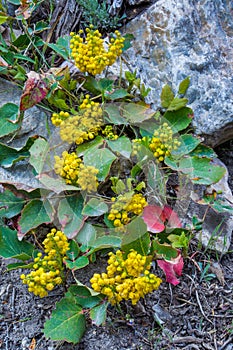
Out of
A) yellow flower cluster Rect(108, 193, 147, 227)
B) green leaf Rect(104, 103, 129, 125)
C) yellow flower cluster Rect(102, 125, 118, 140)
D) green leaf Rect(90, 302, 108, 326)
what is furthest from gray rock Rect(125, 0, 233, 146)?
green leaf Rect(90, 302, 108, 326)

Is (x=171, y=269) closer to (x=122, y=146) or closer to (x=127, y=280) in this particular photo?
(x=127, y=280)

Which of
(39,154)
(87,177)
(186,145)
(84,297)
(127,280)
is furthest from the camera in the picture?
(186,145)

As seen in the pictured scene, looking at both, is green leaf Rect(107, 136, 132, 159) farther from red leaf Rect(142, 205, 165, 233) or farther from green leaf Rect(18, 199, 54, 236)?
green leaf Rect(18, 199, 54, 236)

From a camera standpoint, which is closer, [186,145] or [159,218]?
[159,218]

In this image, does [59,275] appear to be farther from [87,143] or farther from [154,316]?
[87,143]

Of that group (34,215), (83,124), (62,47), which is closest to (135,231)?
(34,215)

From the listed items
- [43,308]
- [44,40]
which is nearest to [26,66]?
[44,40]

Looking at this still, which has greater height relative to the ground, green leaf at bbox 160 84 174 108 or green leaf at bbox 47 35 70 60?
green leaf at bbox 47 35 70 60
